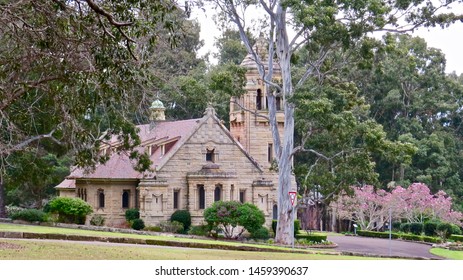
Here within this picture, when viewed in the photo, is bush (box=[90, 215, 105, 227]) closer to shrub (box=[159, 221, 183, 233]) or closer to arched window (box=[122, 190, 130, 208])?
arched window (box=[122, 190, 130, 208])

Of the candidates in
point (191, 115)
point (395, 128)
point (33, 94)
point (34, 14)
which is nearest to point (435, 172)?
point (395, 128)

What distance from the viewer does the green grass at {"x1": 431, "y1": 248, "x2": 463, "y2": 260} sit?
4019cm

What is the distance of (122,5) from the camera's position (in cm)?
1997

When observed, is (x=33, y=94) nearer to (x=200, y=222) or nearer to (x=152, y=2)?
(x=152, y=2)

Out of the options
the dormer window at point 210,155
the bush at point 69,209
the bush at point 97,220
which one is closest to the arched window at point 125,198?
the bush at point 97,220

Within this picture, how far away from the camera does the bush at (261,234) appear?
1848 inches

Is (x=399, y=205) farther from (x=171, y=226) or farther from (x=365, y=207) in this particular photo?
(x=171, y=226)

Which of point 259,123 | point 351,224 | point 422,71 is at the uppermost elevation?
point 422,71

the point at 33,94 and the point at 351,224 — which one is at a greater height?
the point at 33,94

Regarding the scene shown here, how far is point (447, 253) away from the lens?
4288 cm

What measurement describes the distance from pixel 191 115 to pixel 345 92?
31.4 m

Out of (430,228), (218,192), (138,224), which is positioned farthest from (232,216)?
(430,228)

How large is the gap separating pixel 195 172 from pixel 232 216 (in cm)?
552

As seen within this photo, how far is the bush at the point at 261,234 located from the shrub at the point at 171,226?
4.08 meters
